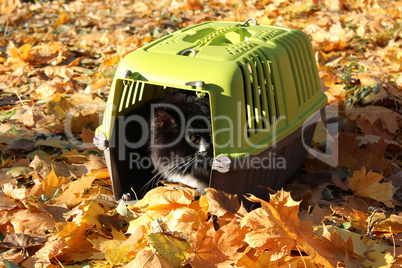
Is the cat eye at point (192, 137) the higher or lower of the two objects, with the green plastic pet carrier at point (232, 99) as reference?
lower

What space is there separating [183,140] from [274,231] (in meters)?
0.63

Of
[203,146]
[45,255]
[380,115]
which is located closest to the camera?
[45,255]

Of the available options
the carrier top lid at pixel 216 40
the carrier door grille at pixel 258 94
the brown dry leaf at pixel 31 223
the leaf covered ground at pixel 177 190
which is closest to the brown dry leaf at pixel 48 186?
the leaf covered ground at pixel 177 190

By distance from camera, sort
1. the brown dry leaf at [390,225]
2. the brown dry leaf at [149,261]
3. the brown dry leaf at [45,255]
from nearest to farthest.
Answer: the brown dry leaf at [149,261]
the brown dry leaf at [45,255]
the brown dry leaf at [390,225]

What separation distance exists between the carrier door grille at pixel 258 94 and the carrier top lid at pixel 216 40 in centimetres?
6

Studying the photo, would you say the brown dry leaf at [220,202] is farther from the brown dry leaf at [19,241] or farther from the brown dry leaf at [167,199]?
the brown dry leaf at [19,241]

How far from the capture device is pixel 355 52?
2.98m

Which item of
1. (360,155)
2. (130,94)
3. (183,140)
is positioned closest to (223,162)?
(183,140)

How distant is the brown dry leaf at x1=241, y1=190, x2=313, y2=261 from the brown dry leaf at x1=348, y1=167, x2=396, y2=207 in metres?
0.51

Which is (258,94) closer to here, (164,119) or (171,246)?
(164,119)

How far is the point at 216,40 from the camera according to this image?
180 cm

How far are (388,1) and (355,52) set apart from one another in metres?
1.70

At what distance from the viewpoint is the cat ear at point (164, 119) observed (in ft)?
5.58

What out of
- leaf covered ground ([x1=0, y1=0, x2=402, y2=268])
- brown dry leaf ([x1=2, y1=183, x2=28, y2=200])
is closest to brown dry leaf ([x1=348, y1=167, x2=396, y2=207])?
leaf covered ground ([x1=0, y1=0, x2=402, y2=268])
